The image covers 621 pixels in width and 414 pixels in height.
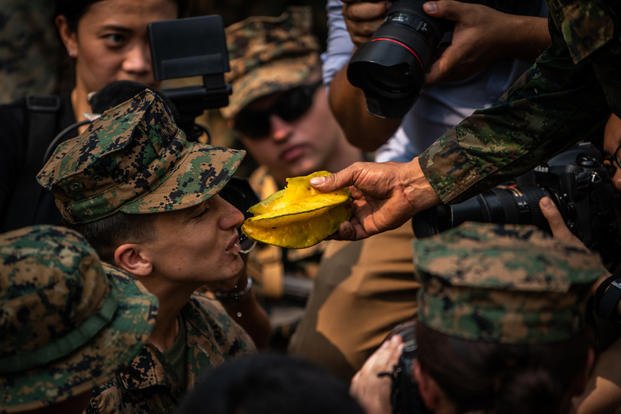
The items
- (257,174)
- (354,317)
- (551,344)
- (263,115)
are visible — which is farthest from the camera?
(257,174)

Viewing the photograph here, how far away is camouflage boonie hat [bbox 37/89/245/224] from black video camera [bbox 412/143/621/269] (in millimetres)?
699

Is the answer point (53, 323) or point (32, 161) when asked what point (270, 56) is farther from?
point (53, 323)

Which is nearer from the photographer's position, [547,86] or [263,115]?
[547,86]

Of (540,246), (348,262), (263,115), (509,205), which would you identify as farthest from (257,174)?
(540,246)

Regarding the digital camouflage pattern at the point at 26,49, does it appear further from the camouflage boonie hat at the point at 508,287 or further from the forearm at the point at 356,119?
the camouflage boonie hat at the point at 508,287

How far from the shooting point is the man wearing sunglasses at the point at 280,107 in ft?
16.1

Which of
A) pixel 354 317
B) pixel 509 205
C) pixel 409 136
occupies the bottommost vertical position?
pixel 354 317

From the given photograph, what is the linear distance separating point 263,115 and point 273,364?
3.40 metres

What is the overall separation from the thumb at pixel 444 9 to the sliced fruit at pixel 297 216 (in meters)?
0.66

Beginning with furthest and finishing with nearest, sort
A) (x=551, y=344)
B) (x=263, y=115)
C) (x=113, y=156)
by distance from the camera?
(x=263, y=115) < (x=113, y=156) < (x=551, y=344)

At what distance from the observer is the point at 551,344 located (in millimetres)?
1818

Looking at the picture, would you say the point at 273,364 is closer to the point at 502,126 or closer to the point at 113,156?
the point at 113,156

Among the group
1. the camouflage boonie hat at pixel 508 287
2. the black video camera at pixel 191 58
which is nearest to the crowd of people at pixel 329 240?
the camouflage boonie hat at pixel 508 287

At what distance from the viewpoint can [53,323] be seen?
2006mm
